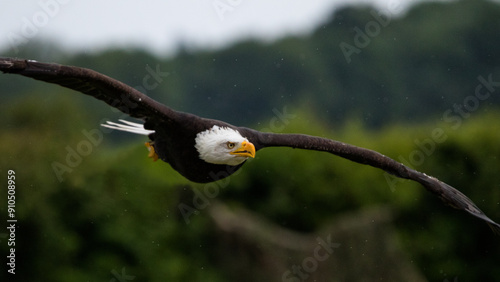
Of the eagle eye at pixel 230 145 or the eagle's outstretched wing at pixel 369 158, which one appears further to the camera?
the eagle's outstretched wing at pixel 369 158

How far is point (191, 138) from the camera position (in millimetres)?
8750

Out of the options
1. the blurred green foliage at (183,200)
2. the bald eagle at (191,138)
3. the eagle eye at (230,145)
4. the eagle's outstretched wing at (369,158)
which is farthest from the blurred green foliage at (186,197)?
the eagle eye at (230,145)

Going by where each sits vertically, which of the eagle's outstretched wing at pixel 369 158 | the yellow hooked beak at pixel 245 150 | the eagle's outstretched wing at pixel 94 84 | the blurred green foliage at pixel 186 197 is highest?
the eagle's outstretched wing at pixel 94 84

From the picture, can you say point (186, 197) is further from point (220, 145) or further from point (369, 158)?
point (220, 145)

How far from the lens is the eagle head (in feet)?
28.5

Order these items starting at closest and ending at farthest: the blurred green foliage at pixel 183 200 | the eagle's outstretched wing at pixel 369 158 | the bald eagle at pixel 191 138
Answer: the bald eagle at pixel 191 138 → the eagle's outstretched wing at pixel 369 158 → the blurred green foliage at pixel 183 200

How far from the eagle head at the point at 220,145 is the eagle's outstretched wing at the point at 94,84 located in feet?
1.29

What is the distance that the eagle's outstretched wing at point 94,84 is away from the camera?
7547 mm

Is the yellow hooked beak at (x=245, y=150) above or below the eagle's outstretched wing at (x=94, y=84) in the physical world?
below

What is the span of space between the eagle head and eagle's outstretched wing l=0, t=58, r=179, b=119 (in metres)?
0.39

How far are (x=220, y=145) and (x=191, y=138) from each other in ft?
1.02

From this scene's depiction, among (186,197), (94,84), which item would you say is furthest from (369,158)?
(186,197)

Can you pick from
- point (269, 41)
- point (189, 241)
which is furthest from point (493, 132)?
point (269, 41)

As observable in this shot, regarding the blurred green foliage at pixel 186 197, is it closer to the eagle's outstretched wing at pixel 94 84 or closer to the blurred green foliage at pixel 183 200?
the blurred green foliage at pixel 183 200
